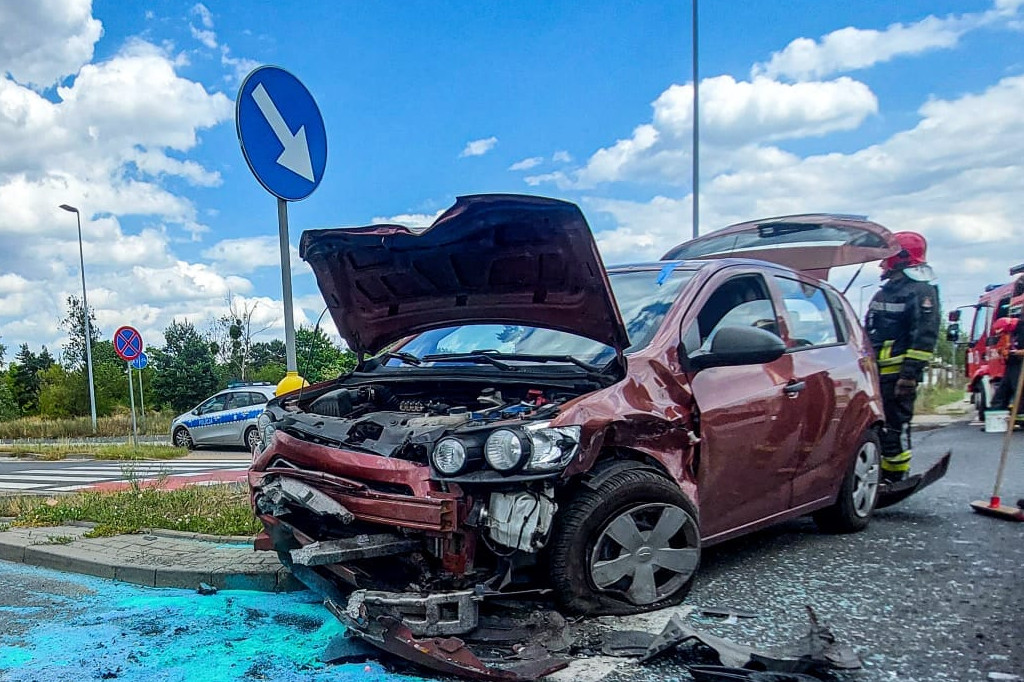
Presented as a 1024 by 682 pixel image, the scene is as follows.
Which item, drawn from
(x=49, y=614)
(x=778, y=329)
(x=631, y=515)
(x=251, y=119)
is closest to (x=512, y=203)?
(x=631, y=515)

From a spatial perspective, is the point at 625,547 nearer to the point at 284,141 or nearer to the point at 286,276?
the point at 286,276

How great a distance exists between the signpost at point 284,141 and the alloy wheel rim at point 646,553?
2554 millimetres

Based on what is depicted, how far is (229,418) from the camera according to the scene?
16.0 meters

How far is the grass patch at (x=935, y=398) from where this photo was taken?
683 inches

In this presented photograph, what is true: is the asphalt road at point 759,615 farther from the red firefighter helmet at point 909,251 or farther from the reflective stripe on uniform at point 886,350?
the red firefighter helmet at point 909,251

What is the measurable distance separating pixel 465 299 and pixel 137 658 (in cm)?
228

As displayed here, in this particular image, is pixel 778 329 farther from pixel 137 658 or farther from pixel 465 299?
pixel 137 658

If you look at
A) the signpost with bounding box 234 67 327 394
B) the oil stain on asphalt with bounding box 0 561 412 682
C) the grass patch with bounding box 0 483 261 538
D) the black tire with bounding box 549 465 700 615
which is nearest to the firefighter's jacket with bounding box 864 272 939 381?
the black tire with bounding box 549 465 700 615

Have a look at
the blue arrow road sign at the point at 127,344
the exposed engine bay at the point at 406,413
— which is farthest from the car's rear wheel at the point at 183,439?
the exposed engine bay at the point at 406,413

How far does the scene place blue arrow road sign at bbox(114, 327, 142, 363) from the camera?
16.3 meters

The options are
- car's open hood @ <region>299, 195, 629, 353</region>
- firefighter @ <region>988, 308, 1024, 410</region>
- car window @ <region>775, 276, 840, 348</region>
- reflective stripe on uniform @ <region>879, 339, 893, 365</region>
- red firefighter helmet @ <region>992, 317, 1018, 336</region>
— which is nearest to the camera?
car's open hood @ <region>299, 195, 629, 353</region>

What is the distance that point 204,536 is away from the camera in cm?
508

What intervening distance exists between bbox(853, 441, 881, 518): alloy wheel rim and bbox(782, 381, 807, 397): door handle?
96cm

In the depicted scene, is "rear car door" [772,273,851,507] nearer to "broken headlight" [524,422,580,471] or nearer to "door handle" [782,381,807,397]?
"door handle" [782,381,807,397]
